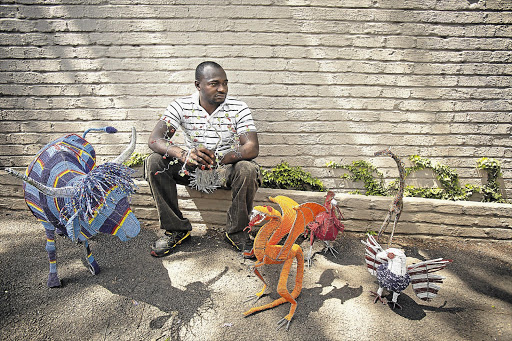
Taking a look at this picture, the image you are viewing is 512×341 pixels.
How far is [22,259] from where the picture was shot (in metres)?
2.93

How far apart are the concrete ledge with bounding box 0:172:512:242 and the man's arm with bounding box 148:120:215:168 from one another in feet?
2.19

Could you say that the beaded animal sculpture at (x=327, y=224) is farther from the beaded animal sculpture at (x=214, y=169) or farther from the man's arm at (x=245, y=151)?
the beaded animal sculpture at (x=214, y=169)

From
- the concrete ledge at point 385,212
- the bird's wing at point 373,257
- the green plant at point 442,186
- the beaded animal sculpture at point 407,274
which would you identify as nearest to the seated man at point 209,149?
the concrete ledge at point 385,212

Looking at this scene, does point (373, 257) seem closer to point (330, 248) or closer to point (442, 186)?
A: point (330, 248)

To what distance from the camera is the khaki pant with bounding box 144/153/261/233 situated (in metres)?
3.02

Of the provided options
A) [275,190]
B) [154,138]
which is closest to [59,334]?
[154,138]

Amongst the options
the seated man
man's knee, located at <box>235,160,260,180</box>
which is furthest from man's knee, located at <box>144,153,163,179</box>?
man's knee, located at <box>235,160,260,180</box>

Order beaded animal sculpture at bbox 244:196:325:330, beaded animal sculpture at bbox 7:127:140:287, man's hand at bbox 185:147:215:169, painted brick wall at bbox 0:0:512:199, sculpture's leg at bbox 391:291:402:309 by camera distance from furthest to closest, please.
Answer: painted brick wall at bbox 0:0:512:199 < man's hand at bbox 185:147:215:169 < sculpture's leg at bbox 391:291:402:309 < beaded animal sculpture at bbox 244:196:325:330 < beaded animal sculpture at bbox 7:127:140:287

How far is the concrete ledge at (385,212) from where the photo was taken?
3.54 meters

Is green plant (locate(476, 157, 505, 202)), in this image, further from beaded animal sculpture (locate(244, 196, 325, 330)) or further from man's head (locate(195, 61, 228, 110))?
man's head (locate(195, 61, 228, 110))

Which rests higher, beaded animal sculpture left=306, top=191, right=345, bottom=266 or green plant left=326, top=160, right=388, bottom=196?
green plant left=326, top=160, right=388, bottom=196

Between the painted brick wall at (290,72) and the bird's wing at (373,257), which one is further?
the painted brick wall at (290,72)

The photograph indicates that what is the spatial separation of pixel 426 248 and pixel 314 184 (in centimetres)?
141

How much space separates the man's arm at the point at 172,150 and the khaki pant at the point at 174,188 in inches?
4.4
